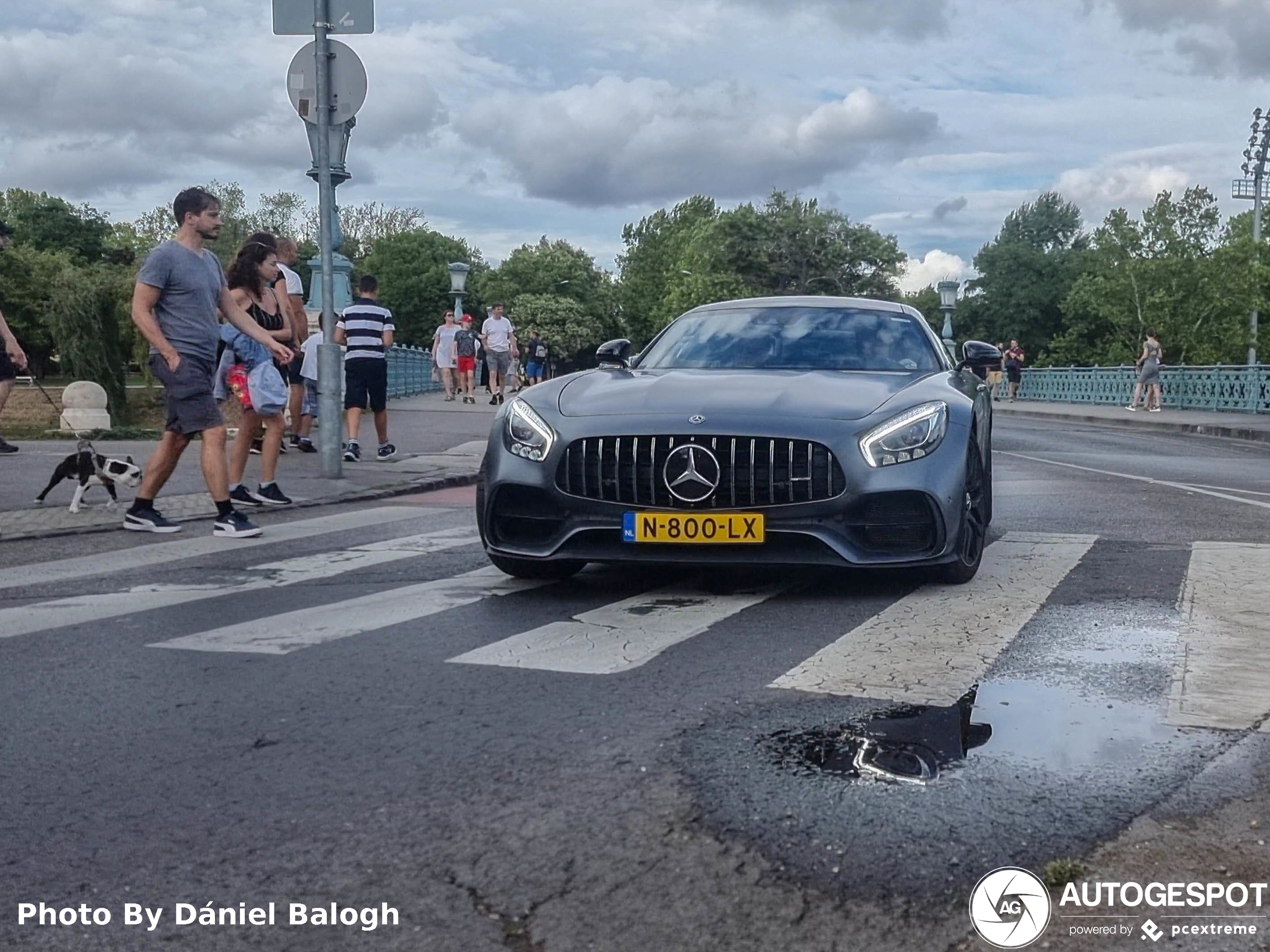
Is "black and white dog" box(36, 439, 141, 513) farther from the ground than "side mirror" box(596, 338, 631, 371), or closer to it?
closer to it

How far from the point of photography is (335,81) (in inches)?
429

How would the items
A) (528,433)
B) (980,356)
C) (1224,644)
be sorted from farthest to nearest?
(980,356), (528,433), (1224,644)

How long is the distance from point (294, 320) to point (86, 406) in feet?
27.9

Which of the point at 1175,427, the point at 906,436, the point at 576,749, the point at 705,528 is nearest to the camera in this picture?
the point at 576,749

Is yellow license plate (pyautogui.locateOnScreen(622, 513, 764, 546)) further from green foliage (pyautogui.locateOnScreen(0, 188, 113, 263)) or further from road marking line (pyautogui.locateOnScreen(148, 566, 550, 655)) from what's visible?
green foliage (pyautogui.locateOnScreen(0, 188, 113, 263))

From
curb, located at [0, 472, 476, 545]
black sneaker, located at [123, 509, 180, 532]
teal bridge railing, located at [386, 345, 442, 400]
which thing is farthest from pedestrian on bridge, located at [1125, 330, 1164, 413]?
black sneaker, located at [123, 509, 180, 532]

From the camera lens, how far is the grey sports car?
545 centimetres

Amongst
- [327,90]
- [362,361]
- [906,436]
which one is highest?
[327,90]

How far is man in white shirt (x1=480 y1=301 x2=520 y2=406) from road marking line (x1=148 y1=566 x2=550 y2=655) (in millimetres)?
18800

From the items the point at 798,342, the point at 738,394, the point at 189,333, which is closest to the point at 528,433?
the point at 738,394

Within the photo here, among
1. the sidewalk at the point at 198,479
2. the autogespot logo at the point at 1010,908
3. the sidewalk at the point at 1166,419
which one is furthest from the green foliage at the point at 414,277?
the autogespot logo at the point at 1010,908

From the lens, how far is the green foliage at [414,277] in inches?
3937

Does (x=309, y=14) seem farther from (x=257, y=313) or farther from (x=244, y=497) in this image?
(x=244, y=497)

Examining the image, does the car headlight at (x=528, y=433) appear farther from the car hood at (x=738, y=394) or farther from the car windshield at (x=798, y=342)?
the car windshield at (x=798, y=342)
